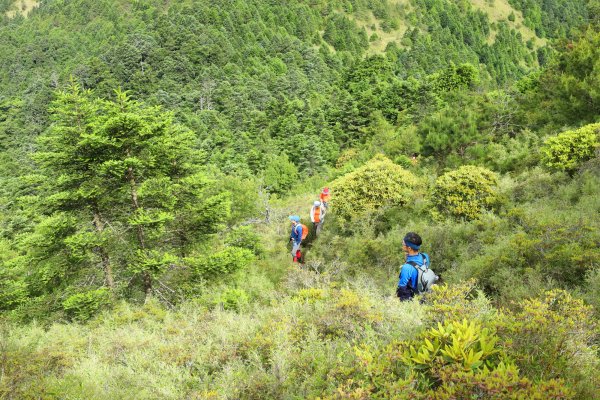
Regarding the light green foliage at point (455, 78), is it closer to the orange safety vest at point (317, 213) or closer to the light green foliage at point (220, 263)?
the orange safety vest at point (317, 213)

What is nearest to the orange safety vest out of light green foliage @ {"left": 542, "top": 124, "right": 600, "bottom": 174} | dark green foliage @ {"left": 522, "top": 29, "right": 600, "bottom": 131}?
light green foliage @ {"left": 542, "top": 124, "right": 600, "bottom": 174}

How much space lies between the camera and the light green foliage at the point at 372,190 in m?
10.7

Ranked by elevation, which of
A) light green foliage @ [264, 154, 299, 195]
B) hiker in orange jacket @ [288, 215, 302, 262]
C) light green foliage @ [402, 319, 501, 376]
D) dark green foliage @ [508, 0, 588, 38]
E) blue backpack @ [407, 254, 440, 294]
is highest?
dark green foliage @ [508, 0, 588, 38]

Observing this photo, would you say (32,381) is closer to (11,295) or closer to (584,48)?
(11,295)

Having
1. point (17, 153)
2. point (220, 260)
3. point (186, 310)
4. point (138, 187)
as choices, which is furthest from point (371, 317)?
point (17, 153)

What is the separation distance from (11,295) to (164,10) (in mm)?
111022

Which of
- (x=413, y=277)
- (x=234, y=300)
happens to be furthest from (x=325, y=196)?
(x=413, y=277)

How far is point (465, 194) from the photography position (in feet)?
29.6

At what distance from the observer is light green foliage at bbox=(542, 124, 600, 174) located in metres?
9.30

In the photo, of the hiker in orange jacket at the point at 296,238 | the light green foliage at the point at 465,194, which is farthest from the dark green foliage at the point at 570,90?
the hiker in orange jacket at the point at 296,238

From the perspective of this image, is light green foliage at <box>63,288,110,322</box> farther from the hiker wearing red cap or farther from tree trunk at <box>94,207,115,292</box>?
the hiker wearing red cap

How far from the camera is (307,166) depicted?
43.7 m

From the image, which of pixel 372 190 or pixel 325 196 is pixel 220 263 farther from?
pixel 372 190

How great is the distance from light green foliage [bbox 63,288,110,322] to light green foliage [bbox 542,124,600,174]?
10.8 meters
